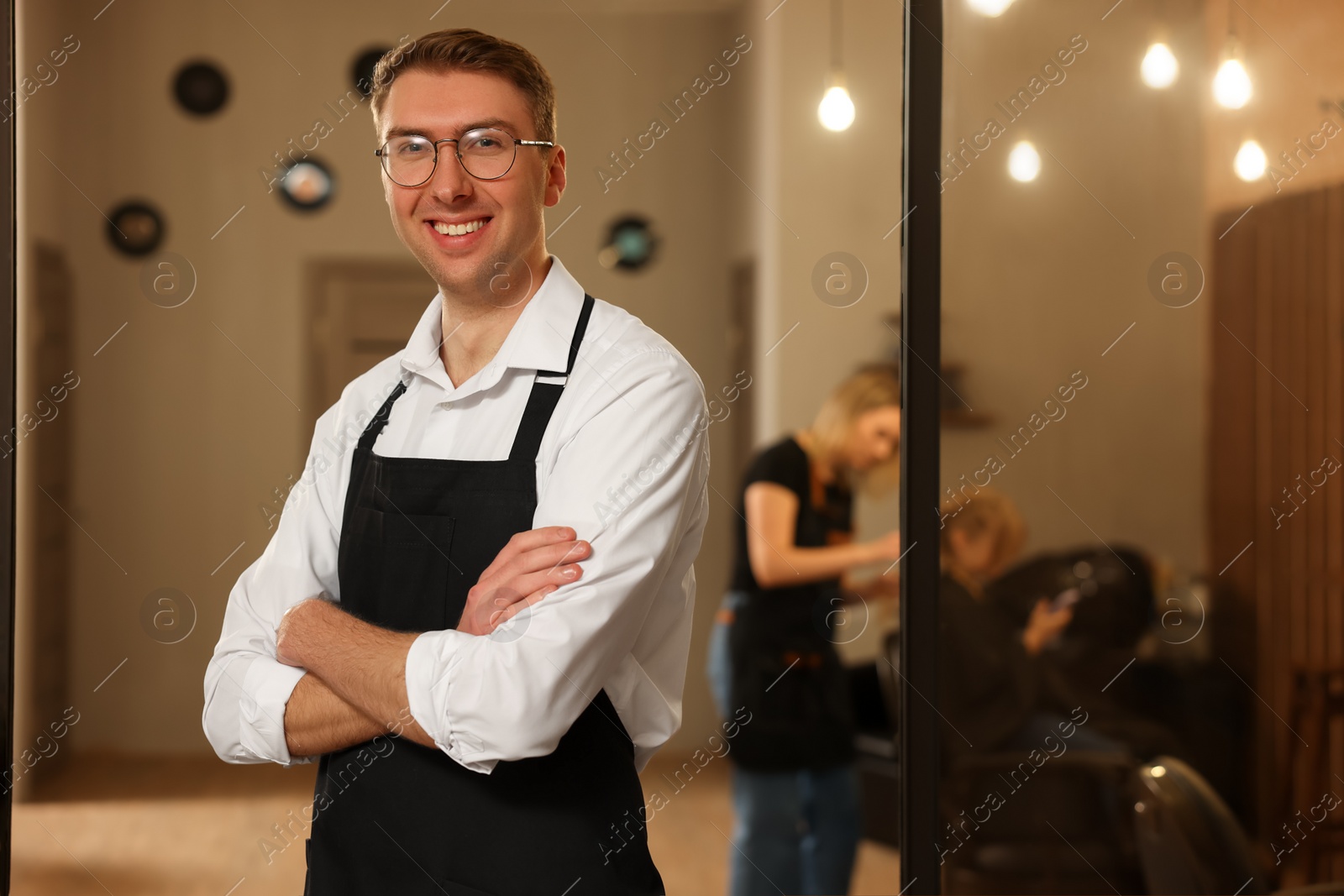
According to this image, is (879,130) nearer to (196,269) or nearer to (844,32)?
(844,32)

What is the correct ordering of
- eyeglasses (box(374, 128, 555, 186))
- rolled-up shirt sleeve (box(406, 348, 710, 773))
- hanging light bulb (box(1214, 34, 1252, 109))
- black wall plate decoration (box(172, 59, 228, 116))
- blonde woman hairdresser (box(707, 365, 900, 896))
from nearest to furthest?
rolled-up shirt sleeve (box(406, 348, 710, 773))
eyeglasses (box(374, 128, 555, 186))
black wall plate decoration (box(172, 59, 228, 116))
blonde woman hairdresser (box(707, 365, 900, 896))
hanging light bulb (box(1214, 34, 1252, 109))

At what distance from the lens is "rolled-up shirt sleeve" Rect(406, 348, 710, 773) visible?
92 cm

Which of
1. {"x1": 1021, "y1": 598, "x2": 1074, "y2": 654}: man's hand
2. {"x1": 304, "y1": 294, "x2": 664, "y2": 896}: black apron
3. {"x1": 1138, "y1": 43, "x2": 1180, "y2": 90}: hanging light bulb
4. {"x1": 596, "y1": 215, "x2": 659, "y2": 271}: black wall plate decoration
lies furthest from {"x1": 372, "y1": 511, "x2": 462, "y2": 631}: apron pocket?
{"x1": 1138, "y1": 43, "x2": 1180, "y2": 90}: hanging light bulb

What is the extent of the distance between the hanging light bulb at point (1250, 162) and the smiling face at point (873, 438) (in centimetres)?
90

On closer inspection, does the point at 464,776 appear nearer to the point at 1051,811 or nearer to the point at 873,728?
the point at 873,728

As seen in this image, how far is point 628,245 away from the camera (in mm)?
1586

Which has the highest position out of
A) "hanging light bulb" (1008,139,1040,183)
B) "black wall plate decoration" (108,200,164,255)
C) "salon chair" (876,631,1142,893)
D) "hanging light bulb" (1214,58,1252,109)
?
"hanging light bulb" (1214,58,1252,109)

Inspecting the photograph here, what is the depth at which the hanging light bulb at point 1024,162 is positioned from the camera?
1.98 metres

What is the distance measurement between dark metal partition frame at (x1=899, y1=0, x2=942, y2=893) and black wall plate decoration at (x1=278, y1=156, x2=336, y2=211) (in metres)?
0.85

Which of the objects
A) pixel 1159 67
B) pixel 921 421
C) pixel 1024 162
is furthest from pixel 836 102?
pixel 921 421

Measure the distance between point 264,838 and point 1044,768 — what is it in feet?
4.80

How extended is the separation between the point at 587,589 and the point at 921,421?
586 millimetres

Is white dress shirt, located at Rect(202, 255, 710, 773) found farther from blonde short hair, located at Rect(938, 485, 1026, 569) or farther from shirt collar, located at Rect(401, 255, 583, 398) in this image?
blonde short hair, located at Rect(938, 485, 1026, 569)

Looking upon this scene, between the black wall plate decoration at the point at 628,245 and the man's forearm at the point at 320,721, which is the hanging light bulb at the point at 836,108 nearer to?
the black wall plate decoration at the point at 628,245
